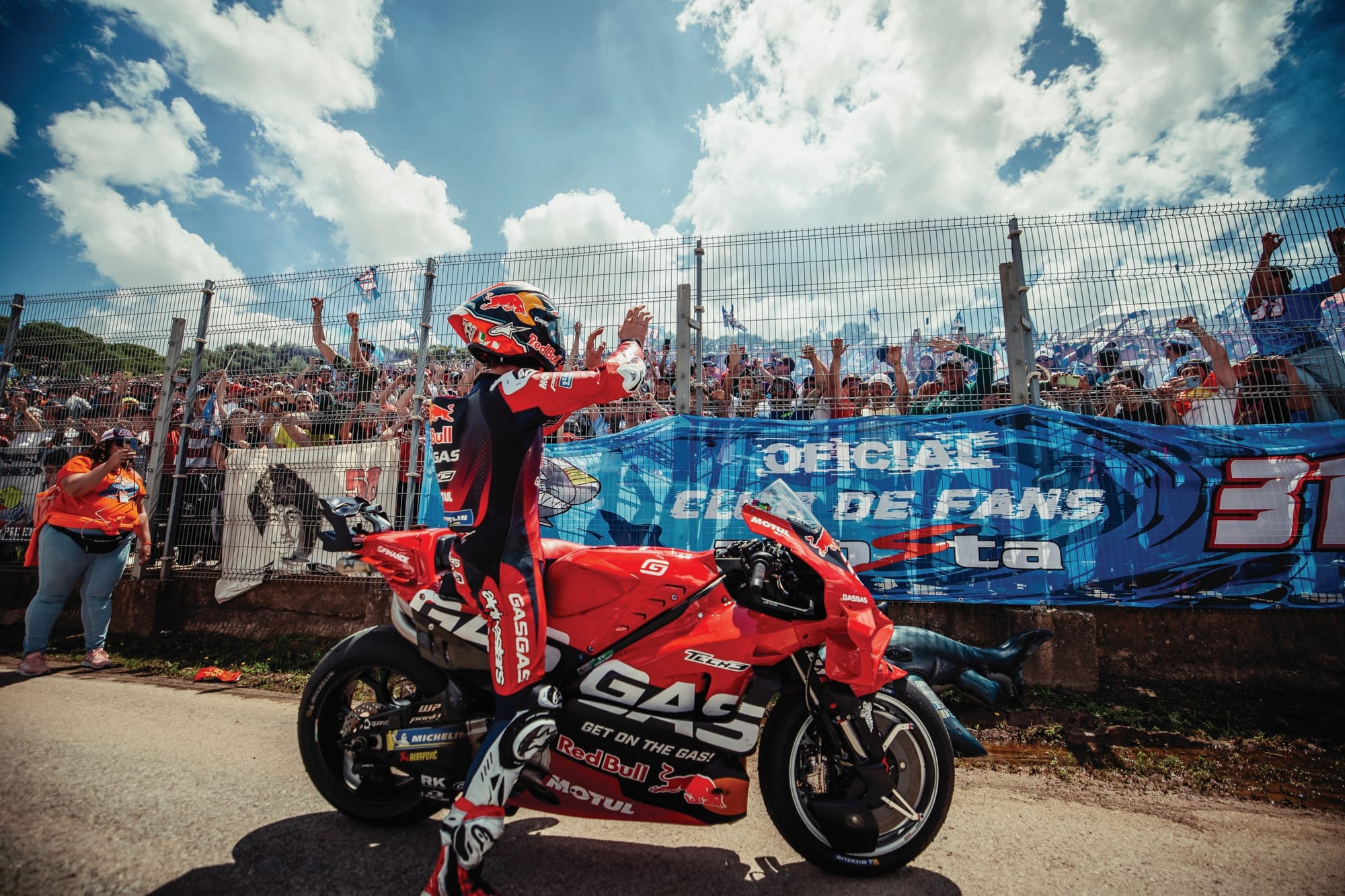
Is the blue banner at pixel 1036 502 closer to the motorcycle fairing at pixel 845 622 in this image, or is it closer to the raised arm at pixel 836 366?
the raised arm at pixel 836 366

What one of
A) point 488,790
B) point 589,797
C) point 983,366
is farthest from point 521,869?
point 983,366

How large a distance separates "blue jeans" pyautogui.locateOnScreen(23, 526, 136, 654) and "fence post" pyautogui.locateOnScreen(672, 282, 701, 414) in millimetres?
5123

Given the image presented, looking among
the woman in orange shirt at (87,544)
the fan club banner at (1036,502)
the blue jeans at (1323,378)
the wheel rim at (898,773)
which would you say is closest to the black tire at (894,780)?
the wheel rim at (898,773)

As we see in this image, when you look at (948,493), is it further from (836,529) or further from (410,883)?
(410,883)

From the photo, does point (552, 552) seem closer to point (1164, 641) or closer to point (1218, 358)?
point (1164, 641)

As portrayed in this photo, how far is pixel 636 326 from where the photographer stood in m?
2.54

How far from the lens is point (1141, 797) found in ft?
10.4

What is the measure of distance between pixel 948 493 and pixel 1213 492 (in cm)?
190

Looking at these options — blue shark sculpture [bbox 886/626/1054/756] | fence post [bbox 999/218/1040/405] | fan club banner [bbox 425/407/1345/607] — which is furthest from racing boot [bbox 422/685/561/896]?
fence post [bbox 999/218/1040/405]

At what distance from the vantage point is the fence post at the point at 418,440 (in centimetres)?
565

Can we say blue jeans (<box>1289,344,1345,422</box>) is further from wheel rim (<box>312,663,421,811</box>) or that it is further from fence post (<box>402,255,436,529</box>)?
fence post (<box>402,255,436,529</box>)

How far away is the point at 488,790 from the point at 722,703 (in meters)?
0.86

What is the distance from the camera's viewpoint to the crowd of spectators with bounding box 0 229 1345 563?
481 centimetres

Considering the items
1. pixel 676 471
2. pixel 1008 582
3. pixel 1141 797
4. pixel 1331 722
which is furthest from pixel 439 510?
pixel 1331 722
